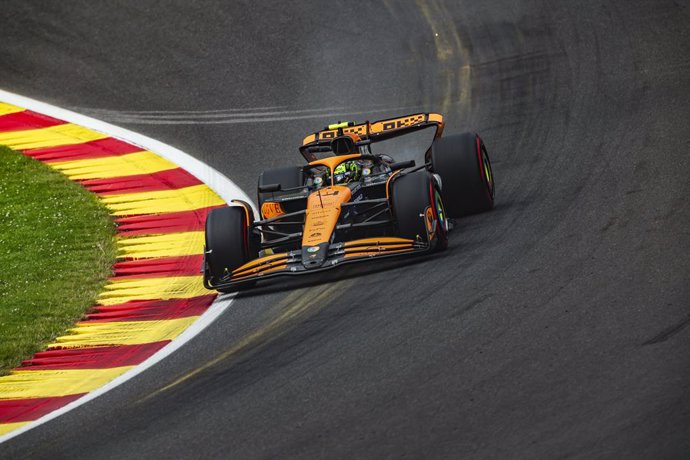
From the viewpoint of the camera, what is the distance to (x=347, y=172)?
11.4 m

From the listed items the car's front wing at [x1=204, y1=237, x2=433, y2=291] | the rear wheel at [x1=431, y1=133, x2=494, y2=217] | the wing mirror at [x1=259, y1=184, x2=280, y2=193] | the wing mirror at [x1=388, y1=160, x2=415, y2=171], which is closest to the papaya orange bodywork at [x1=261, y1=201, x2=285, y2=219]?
the wing mirror at [x1=259, y1=184, x2=280, y2=193]

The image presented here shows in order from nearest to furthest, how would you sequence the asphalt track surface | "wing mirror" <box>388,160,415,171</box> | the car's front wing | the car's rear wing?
the asphalt track surface
the car's front wing
"wing mirror" <box>388,160,415,171</box>
the car's rear wing

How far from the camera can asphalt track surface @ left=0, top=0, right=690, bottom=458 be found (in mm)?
6863

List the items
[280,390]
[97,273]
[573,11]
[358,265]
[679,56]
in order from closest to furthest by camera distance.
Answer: [280,390]
[358,265]
[97,273]
[679,56]
[573,11]

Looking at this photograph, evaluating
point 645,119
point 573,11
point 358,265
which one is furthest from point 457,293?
point 573,11

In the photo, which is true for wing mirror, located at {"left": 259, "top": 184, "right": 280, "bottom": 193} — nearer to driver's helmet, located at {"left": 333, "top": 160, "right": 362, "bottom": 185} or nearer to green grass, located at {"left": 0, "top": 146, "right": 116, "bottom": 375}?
driver's helmet, located at {"left": 333, "top": 160, "right": 362, "bottom": 185}

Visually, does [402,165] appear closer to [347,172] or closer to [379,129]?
[347,172]

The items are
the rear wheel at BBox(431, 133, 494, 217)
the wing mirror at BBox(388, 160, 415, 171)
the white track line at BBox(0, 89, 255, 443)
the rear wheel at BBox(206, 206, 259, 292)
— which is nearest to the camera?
the white track line at BBox(0, 89, 255, 443)

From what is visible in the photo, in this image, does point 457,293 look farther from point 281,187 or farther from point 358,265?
point 281,187

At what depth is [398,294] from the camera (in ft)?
31.2

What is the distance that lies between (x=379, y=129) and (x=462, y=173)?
133cm

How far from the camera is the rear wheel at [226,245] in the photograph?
10.5 m

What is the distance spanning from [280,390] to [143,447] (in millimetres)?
1020

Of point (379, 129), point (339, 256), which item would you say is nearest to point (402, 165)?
point (379, 129)
